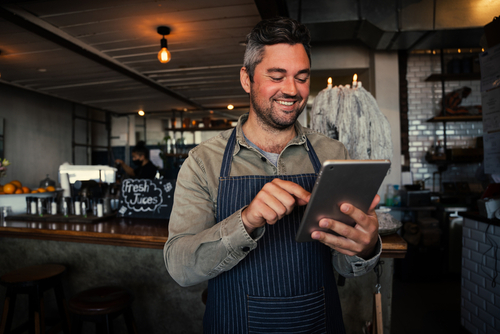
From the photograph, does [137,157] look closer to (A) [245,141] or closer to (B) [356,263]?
(A) [245,141]

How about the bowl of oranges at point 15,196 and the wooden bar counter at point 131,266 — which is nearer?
the wooden bar counter at point 131,266

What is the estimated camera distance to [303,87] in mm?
1197

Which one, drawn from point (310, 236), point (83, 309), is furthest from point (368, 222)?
point (83, 309)

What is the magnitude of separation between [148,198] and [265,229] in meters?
1.68

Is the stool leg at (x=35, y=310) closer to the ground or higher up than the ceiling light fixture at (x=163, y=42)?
closer to the ground

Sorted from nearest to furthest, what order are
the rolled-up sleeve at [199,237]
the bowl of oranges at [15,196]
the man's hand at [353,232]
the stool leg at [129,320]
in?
the man's hand at [353,232] < the rolled-up sleeve at [199,237] < the stool leg at [129,320] < the bowl of oranges at [15,196]

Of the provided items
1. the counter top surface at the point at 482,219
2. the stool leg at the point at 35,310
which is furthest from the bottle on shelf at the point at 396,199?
the stool leg at the point at 35,310

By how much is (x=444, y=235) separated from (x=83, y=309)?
440cm

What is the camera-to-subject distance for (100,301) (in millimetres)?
1849

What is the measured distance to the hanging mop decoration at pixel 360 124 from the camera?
97.4 inches

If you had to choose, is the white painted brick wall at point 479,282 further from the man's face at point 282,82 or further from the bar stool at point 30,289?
the bar stool at point 30,289

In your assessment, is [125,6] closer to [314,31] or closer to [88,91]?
[314,31]

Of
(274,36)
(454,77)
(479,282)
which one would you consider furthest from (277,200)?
(454,77)

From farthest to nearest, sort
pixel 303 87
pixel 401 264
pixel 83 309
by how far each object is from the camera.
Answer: pixel 401 264 → pixel 83 309 → pixel 303 87
